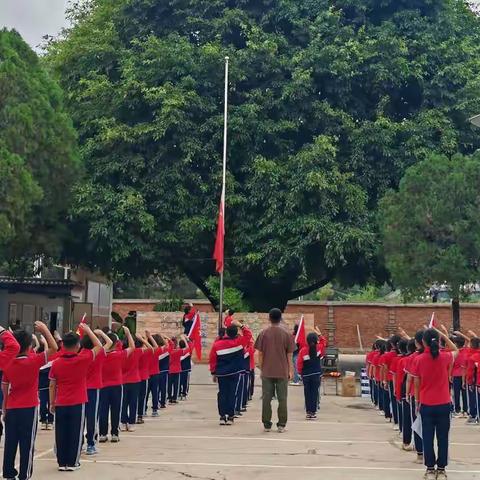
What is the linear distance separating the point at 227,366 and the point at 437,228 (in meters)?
10.9

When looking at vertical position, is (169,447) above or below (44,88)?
below

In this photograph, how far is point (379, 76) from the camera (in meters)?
26.5

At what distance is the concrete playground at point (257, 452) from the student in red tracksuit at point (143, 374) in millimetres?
262

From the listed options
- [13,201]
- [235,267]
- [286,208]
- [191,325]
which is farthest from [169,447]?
[235,267]

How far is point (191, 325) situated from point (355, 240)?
718 cm

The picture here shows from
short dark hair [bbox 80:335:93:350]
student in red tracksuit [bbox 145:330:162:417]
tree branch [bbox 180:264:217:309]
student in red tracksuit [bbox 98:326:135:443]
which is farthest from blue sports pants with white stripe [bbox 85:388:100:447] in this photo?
tree branch [bbox 180:264:217:309]

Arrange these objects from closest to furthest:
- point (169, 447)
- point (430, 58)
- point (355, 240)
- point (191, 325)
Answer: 1. point (169, 447)
2. point (191, 325)
3. point (355, 240)
4. point (430, 58)

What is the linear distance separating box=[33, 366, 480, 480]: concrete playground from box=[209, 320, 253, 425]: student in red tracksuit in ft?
1.28

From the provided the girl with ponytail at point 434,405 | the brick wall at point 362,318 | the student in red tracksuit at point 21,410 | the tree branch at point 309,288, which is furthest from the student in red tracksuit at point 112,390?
the brick wall at point 362,318

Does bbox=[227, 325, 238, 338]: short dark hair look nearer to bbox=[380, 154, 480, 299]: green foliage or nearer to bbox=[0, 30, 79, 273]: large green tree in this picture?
A: bbox=[0, 30, 79, 273]: large green tree

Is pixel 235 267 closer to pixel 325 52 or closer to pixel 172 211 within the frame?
pixel 172 211

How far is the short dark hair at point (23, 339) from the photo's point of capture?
8.30 metres

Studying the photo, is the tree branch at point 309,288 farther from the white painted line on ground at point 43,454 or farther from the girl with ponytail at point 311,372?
the white painted line on ground at point 43,454

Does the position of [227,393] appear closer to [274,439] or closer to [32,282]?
[274,439]
